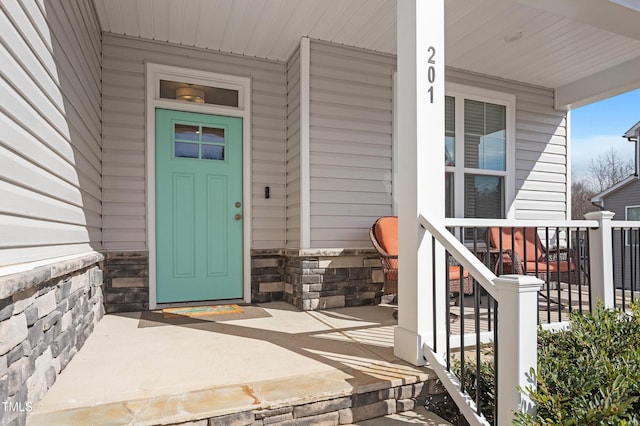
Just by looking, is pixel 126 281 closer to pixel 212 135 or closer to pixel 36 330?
pixel 212 135

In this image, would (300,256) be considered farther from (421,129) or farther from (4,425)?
(4,425)

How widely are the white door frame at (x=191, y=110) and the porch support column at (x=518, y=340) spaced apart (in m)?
2.90

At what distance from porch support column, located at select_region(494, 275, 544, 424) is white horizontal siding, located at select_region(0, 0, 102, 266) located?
198cm

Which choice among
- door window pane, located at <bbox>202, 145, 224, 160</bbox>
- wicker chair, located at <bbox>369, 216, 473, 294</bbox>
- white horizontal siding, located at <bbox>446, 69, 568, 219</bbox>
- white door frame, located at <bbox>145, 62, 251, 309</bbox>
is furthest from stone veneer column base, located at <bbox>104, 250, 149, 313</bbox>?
white horizontal siding, located at <bbox>446, 69, 568, 219</bbox>

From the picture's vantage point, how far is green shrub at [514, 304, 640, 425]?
142 centimetres

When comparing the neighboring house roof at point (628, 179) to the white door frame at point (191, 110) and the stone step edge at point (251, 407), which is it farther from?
the stone step edge at point (251, 407)

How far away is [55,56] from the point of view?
2.17 metres

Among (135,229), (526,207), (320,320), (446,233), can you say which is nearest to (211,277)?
(135,229)

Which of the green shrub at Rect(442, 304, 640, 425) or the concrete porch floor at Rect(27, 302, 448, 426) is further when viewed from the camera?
the concrete porch floor at Rect(27, 302, 448, 426)

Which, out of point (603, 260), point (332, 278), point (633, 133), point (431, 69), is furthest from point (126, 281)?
point (633, 133)

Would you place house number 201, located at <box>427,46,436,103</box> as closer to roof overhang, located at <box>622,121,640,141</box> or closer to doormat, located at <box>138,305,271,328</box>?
doormat, located at <box>138,305,271,328</box>

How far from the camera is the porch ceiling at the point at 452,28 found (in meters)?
3.21

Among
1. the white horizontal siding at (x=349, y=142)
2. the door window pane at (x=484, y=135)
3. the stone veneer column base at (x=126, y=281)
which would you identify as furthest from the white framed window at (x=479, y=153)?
the stone veneer column base at (x=126, y=281)

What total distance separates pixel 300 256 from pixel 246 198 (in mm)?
876
